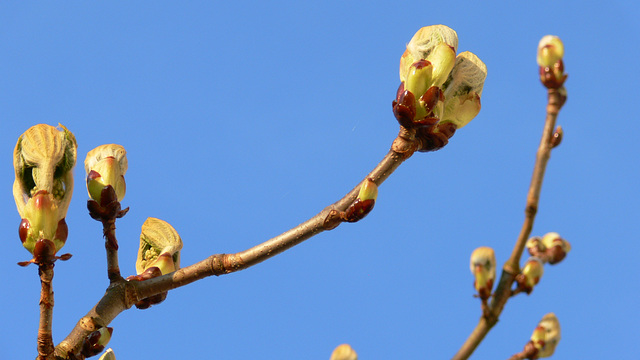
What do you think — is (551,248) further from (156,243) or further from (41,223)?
(156,243)

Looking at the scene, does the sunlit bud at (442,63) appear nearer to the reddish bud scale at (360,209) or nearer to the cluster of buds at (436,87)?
the cluster of buds at (436,87)

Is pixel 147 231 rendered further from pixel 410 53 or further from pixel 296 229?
pixel 410 53

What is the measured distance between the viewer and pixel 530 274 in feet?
7.30

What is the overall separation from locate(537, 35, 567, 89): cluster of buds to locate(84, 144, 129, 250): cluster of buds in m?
2.08

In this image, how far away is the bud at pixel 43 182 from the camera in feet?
10.9

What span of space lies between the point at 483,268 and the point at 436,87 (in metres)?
1.33

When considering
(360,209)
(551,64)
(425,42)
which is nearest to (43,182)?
(360,209)

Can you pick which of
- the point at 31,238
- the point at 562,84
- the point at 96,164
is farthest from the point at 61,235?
the point at 562,84

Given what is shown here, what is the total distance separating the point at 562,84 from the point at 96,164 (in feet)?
7.40

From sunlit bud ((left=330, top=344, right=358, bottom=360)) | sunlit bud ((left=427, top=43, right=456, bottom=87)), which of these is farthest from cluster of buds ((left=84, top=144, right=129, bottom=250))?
sunlit bud ((left=330, top=344, right=358, bottom=360))

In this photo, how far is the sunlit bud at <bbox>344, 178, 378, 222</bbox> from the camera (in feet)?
10.2

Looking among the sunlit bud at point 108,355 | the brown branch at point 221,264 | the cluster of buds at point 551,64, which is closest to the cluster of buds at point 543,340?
the cluster of buds at point 551,64

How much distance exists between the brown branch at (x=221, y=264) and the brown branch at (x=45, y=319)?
0.35 feet

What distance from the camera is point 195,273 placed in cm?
336
